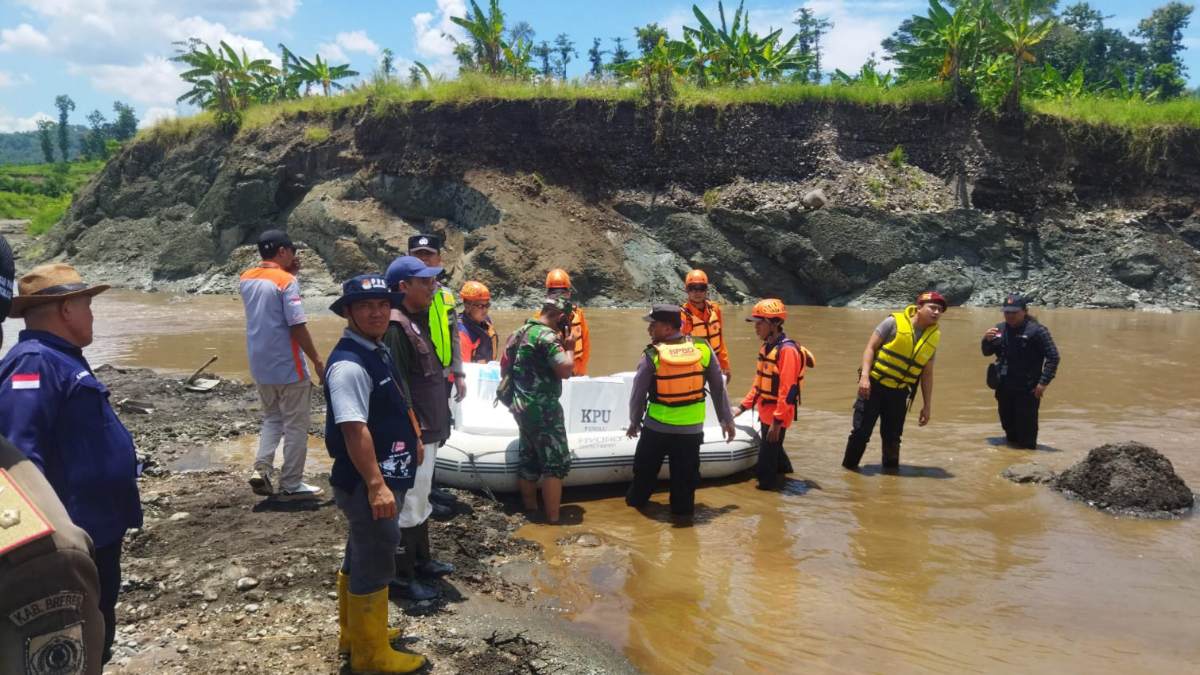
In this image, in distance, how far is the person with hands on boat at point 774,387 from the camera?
6387mm

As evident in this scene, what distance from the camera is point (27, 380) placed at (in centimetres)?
252

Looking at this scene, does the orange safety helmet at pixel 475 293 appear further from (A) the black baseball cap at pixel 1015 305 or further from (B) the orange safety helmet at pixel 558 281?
(A) the black baseball cap at pixel 1015 305

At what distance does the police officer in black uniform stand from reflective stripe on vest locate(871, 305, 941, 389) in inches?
255

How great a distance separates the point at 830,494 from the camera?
646 cm

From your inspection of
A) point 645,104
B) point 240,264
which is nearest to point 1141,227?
point 645,104

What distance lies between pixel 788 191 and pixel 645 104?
188 inches

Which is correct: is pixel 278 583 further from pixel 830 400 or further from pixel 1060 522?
pixel 830 400

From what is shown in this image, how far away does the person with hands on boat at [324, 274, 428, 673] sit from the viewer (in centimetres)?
322

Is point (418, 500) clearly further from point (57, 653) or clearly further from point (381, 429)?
point (57, 653)

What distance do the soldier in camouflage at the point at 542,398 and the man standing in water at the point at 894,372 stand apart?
2893 millimetres

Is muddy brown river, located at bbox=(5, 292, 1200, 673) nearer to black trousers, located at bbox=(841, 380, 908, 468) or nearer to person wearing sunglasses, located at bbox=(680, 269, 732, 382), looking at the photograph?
black trousers, located at bbox=(841, 380, 908, 468)

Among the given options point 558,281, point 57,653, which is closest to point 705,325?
point 558,281

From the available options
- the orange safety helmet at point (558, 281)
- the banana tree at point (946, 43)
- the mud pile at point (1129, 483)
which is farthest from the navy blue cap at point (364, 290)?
the banana tree at point (946, 43)

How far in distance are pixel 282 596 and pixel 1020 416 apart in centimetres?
689
